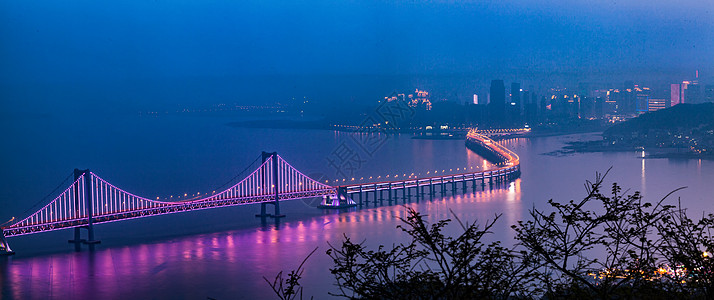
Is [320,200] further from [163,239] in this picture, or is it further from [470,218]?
[163,239]

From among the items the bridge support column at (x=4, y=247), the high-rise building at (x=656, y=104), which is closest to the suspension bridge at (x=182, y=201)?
the bridge support column at (x=4, y=247)

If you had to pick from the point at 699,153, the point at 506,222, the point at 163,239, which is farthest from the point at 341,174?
the point at 699,153

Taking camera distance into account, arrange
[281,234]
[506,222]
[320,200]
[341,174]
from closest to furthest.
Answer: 1. [281,234]
2. [506,222]
3. [320,200]
4. [341,174]

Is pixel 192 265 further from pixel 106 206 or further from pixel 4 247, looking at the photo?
pixel 106 206

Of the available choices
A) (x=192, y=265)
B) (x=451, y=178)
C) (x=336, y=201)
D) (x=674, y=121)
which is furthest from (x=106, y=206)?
(x=674, y=121)

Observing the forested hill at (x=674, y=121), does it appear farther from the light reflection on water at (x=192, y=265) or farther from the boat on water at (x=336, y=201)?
the light reflection on water at (x=192, y=265)

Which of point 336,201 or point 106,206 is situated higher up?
point 106,206
